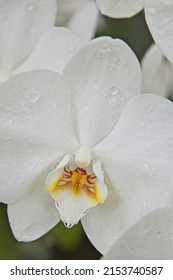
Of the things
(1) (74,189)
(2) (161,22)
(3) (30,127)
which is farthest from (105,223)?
(2) (161,22)

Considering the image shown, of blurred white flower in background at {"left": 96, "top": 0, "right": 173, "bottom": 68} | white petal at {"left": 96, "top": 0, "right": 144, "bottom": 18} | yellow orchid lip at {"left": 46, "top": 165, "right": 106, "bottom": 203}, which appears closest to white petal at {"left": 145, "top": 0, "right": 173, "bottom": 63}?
blurred white flower in background at {"left": 96, "top": 0, "right": 173, "bottom": 68}

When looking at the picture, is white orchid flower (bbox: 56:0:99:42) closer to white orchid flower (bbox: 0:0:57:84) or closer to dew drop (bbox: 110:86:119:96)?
white orchid flower (bbox: 0:0:57:84)

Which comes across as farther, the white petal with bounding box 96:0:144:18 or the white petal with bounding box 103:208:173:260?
the white petal with bounding box 96:0:144:18

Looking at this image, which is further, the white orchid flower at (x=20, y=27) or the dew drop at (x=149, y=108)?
the white orchid flower at (x=20, y=27)

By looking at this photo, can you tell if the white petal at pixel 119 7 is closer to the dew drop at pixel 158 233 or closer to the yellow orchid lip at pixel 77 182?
the yellow orchid lip at pixel 77 182

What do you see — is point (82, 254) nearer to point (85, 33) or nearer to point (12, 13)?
point (85, 33)

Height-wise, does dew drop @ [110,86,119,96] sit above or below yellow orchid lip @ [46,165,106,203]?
above

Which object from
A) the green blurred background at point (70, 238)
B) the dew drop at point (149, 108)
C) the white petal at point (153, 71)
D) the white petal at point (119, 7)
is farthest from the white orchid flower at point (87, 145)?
the green blurred background at point (70, 238)

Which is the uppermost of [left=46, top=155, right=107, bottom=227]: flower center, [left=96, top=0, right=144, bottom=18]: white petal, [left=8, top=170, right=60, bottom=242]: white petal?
[left=96, top=0, right=144, bottom=18]: white petal

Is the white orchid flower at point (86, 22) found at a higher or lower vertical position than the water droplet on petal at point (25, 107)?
lower
